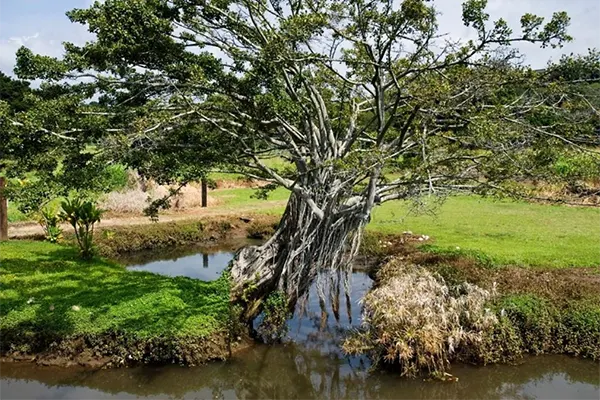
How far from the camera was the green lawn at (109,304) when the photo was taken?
10016 millimetres

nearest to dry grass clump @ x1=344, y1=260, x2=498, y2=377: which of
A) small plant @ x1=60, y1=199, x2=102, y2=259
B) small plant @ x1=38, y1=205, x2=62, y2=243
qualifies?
small plant @ x1=60, y1=199, x2=102, y2=259

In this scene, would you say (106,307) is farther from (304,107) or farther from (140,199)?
(140,199)

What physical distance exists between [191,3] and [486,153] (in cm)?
Answer: 681

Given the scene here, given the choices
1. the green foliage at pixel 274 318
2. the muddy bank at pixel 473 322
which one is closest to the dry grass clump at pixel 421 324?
the muddy bank at pixel 473 322

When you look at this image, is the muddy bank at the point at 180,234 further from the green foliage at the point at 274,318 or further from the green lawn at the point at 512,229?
the green foliage at the point at 274,318

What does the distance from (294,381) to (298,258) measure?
2.44 metres

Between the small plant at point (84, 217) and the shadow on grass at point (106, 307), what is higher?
the small plant at point (84, 217)

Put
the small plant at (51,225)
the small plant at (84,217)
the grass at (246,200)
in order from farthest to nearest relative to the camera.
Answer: the grass at (246,200), the small plant at (51,225), the small plant at (84,217)

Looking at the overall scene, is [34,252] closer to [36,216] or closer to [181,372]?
[36,216]

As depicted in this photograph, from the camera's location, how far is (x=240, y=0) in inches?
418

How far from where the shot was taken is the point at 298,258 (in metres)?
11.2

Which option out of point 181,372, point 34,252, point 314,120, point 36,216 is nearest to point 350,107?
point 314,120

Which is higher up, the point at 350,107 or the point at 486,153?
the point at 350,107

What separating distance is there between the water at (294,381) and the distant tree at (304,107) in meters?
1.56
